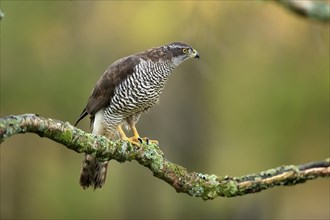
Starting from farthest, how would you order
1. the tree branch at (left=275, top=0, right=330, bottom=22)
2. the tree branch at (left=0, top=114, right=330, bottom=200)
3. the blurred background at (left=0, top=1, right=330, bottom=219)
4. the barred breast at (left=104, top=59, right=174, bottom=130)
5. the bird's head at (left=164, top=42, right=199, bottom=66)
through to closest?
the blurred background at (left=0, top=1, right=330, bottom=219) → the bird's head at (left=164, top=42, right=199, bottom=66) → the barred breast at (left=104, top=59, right=174, bottom=130) → the tree branch at (left=275, top=0, right=330, bottom=22) → the tree branch at (left=0, top=114, right=330, bottom=200)

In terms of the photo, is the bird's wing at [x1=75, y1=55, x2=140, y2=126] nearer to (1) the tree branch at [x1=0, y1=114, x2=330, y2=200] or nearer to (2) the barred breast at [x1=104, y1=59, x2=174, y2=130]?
(2) the barred breast at [x1=104, y1=59, x2=174, y2=130]

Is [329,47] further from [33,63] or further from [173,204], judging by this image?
[173,204]

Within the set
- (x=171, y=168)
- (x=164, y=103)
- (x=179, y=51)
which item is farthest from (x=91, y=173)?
(x=164, y=103)

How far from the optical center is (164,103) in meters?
18.7

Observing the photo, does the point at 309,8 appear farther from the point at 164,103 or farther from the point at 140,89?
the point at 164,103

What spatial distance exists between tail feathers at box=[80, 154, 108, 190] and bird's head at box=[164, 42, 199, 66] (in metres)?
1.23

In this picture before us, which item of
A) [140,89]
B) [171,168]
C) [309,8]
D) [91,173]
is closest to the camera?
[171,168]

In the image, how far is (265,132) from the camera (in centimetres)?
1894

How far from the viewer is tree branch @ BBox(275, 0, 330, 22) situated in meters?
5.76

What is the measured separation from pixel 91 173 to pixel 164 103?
11266 millimetres

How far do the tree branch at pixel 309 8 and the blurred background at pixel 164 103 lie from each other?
6.61m

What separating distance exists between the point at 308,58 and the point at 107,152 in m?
10.3

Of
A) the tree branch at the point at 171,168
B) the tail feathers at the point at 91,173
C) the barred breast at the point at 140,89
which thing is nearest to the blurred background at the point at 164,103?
the barred breast at the point at 140,89

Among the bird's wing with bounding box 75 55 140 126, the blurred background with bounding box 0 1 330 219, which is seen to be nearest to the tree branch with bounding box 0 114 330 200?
the bird's wing with bounding box 75 55 140 126
